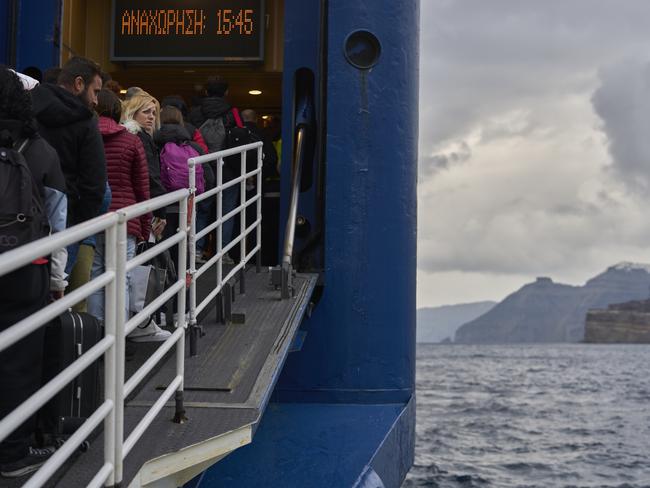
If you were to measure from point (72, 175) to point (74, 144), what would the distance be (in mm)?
133

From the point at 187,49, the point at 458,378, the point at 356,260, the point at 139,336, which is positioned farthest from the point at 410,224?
the point at 458,378

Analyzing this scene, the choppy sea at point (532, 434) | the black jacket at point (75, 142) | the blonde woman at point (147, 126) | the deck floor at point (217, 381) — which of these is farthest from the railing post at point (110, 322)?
the choppy sea at point (532, 434)

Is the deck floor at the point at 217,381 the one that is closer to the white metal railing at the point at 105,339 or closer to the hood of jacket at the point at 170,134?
the white metal railing at the point at 105,339

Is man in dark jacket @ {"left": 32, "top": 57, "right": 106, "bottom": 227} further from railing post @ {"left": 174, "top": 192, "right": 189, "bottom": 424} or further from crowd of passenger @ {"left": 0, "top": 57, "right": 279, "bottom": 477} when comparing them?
railing post @ {"left": 174, "top": 192, "right": 189, "bottom": 424}

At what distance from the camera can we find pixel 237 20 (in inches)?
342

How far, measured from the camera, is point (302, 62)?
6879 mm

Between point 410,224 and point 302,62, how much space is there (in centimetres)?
135

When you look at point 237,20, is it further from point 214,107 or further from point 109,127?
point 109,127

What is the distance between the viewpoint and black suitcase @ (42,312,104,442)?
3297 mm

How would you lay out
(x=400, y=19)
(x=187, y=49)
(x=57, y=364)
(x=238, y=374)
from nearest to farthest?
(x=57, y=364)
(x=238, y=374)
(x=400, y=19)
(x=187, y=49)

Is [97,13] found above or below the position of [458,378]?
above

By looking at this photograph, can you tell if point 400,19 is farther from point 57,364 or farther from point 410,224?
point 57,364

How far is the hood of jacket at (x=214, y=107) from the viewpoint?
709cm

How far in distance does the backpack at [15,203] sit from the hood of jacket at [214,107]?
4157 millimetres
